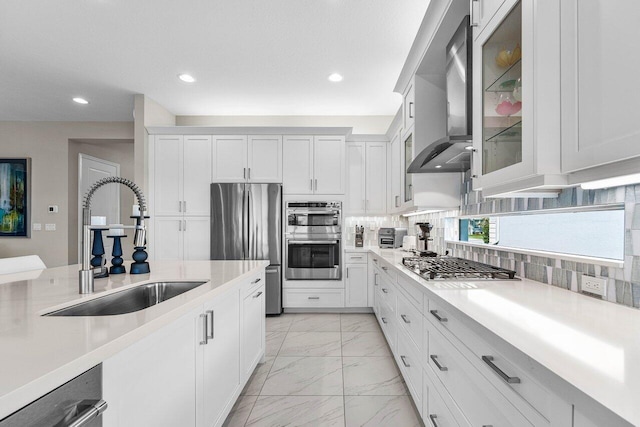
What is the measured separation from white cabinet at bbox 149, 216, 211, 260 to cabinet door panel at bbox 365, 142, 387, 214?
2319mm

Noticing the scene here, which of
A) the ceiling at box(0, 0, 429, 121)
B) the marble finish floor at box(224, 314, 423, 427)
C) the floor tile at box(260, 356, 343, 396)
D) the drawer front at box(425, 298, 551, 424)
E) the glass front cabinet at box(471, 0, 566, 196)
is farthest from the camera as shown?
the ceiling at box(0, 0, 429, 121)

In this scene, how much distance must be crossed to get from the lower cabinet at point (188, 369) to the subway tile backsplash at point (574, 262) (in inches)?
65.6

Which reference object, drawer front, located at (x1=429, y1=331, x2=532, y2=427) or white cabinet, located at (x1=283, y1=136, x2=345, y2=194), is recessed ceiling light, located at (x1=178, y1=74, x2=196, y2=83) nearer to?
white cabinet, located at (x1=283, y1=136, x2=345, y2=194)

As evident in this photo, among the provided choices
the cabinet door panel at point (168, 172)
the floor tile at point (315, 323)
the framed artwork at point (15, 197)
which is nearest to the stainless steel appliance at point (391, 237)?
the floor tile at point (315, 323)

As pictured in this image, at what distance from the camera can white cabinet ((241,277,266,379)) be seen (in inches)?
83.0

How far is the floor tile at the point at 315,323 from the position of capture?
3590 mm

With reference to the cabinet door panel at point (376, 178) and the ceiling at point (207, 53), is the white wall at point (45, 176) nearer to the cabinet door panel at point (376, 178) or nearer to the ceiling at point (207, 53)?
the ceiling at point (207, 53)

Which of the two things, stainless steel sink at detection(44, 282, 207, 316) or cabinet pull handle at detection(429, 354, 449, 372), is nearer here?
stainless steel sink at detection(44, 282, 207, 316)

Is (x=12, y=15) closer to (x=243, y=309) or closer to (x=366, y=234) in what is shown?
(x=243, y=309)

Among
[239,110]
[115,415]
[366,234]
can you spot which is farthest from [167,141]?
[115,415]

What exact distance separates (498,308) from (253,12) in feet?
8.56

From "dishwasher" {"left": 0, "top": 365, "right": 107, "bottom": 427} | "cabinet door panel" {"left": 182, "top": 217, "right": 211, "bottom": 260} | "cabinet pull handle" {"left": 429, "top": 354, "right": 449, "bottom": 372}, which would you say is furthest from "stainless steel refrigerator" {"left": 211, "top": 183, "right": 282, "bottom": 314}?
"dishwasher" {"left": 0, "top": 365, "right": 107, "bottom": 427}

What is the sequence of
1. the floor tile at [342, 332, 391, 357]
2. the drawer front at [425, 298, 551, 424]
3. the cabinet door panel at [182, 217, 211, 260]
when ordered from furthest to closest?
the cabinet door panel at [182, 217, 211, 260] → the floor tile at [342, 332, 391, 357] → the drawer front at [425, 298, 551, 424]

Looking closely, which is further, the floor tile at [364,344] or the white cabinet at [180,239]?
the white cabinet at [180,239]
